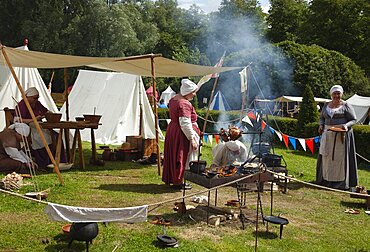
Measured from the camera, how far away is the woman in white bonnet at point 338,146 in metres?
6.57

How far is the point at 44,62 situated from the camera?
6.85m

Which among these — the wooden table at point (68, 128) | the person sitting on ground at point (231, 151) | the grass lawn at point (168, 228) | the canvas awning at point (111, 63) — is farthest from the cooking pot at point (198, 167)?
the wooden table at point (68, 128)

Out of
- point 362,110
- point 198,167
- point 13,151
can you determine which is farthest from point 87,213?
point 362,110

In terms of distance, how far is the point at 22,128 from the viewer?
7020 mm

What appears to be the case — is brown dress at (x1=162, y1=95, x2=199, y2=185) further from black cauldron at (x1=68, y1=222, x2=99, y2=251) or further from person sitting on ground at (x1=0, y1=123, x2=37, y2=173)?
black cauldron at (x1=68, y1=222, x2=99, y2=251)

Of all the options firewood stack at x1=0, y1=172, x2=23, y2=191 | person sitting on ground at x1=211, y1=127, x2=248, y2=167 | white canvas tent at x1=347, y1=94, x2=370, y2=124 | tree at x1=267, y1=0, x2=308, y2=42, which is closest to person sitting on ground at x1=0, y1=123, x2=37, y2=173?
firewood stack at x1=0, y1=172, x2=23, y2=191

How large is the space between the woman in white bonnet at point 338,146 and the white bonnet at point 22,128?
4.65m

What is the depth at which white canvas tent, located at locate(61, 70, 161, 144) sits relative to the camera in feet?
35.9

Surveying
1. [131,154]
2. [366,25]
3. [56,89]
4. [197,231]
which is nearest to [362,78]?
[366,25]

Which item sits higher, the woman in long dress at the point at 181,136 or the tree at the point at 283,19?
the tree at the point at 283,19

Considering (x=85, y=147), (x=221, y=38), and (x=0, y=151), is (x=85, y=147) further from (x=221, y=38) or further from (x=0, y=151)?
(x=221, y=38)

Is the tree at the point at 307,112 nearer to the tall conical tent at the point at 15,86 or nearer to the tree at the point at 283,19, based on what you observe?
the tall conical tent at the point at 15,86

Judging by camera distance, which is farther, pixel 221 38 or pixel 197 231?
pixel 221 38

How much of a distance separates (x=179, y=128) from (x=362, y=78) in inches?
856
